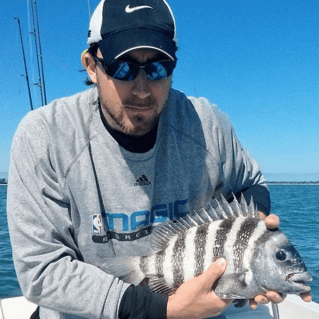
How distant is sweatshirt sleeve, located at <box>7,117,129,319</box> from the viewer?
5.61ft

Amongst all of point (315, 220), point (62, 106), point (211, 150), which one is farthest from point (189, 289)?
point (315, 220)

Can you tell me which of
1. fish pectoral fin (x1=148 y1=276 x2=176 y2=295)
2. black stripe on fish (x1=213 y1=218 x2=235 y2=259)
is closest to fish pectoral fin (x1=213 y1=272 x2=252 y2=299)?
black stripe on fish (x1=213 y1=218 x2=235 y2=259)

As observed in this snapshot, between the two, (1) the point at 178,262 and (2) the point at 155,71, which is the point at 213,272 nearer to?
(1) the point at 178,262

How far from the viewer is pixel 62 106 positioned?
6.48 feet

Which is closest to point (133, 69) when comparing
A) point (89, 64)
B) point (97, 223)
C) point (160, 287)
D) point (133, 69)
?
point (133, 69)

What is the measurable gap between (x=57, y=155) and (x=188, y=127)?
2.37ft

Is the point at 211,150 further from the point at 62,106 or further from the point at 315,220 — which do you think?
the point at 315,220

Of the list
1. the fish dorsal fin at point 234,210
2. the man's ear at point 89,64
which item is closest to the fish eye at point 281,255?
the fish dorsal fin at point 234,210

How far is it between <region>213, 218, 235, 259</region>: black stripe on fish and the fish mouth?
30cm

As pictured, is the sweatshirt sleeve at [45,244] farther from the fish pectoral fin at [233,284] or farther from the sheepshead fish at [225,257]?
the fish pectoral fin at [233,284]

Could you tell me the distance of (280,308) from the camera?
11.1 feet

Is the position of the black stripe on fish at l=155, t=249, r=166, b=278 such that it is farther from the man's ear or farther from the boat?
the boat

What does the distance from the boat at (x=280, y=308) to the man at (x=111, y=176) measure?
1.55m

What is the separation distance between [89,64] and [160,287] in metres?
1.16
